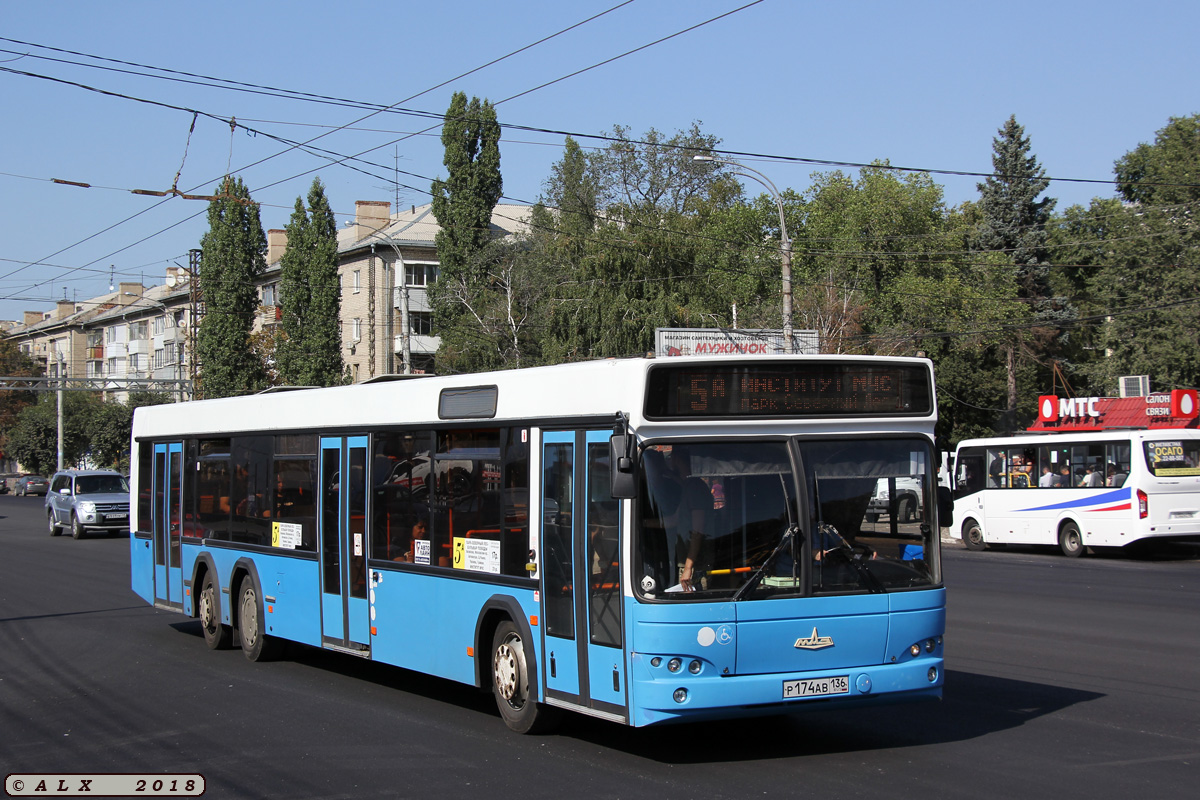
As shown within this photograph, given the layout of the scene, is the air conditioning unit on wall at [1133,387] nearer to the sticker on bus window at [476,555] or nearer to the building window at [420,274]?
the sticker on bus window at [476,555]

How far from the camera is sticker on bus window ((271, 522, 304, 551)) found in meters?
11.7

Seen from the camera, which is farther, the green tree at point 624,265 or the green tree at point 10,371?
the green tree at point 10,371

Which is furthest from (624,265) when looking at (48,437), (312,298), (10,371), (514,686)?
(10,371)

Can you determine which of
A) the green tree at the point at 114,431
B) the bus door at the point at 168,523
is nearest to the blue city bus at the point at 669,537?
the bus door at the point at 168,523

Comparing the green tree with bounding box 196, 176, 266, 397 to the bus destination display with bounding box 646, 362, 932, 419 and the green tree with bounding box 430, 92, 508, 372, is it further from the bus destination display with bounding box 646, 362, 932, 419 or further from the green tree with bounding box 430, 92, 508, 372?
the bus destination display with bounding box 646, 362, 932, 419

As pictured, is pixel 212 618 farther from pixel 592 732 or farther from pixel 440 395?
pixel 592 732

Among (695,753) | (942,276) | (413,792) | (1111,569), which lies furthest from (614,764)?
(942,276)

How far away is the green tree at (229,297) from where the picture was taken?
60.3 m

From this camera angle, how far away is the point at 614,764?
755 cm

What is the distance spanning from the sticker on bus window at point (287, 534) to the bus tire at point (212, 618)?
1.51 m

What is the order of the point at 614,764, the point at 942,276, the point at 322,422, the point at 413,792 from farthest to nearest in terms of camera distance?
the point at 942,276 < the point at 322,422 < the point at 614,764 < the point at 413,792

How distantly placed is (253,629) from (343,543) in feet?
7.53

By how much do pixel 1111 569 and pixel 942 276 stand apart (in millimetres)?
36399

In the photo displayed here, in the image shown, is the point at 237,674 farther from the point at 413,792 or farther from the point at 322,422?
the point at 413,792
